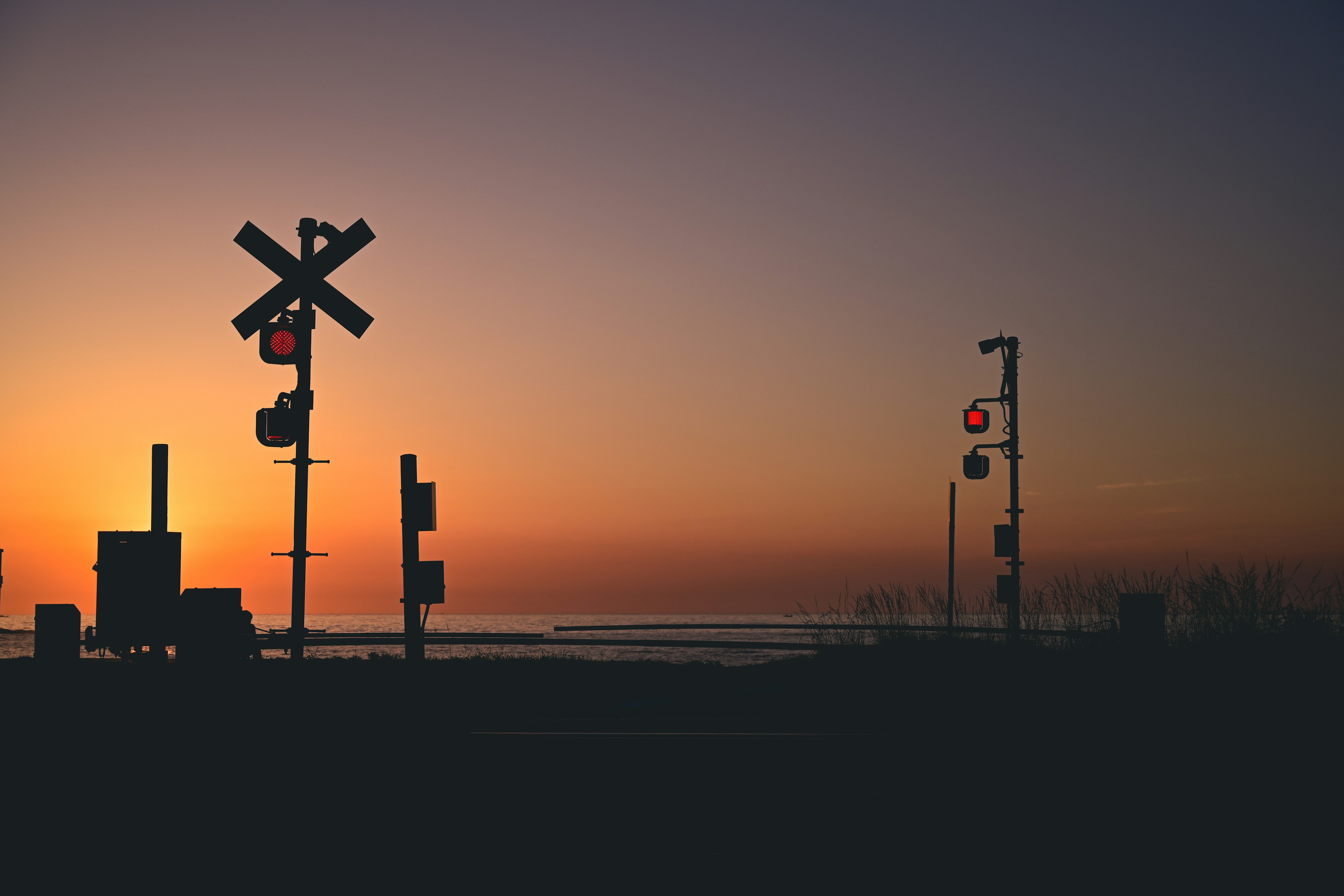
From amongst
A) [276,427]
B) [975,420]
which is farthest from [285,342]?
[975,420]

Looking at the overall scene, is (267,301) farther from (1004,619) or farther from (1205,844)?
(1004,619)

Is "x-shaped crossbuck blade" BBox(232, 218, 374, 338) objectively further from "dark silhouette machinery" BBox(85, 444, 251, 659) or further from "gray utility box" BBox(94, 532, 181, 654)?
"gray utility box" BBox(94, 532, 181, 654)

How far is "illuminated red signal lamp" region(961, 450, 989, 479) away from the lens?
67.5ft

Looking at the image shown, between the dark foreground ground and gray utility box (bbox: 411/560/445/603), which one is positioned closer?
the dark foreground ground

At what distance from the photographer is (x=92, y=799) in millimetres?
6367

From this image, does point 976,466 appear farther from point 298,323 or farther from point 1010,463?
point 298,323

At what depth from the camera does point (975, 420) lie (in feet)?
64.0

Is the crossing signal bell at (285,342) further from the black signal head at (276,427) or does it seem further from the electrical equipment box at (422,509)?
the electrical equipment box at (422,509)

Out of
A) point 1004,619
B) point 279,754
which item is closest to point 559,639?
point 1004,619

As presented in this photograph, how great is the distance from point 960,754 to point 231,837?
555 cm

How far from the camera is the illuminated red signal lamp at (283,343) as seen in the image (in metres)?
10.9

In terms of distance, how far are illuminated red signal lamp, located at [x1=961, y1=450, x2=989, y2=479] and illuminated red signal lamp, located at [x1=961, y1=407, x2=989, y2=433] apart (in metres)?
1.26

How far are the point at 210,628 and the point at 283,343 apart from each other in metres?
3.96

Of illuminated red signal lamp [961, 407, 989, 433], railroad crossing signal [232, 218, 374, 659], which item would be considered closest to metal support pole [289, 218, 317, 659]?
railroad crossing signal [232, 218, 374, 659]
